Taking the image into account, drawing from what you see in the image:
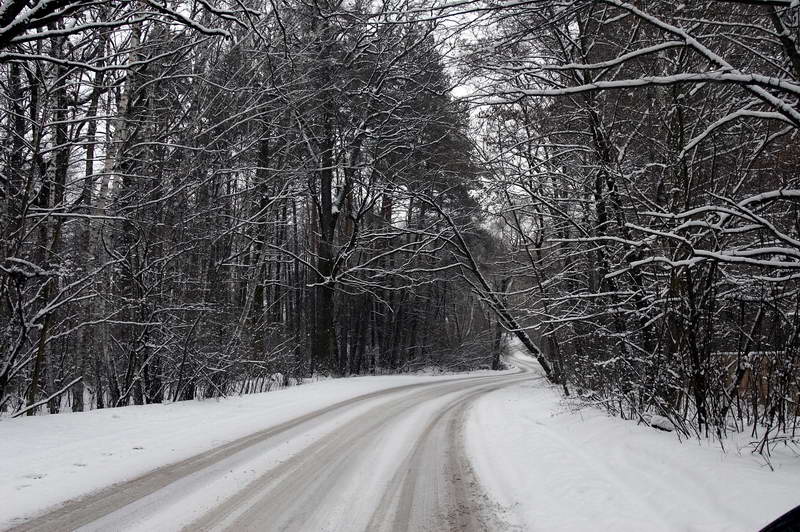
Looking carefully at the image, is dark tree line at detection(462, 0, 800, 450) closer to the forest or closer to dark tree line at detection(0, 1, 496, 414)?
the forest

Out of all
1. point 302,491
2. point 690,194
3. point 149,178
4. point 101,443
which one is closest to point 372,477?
point 302,491

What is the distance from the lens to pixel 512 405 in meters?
12.0

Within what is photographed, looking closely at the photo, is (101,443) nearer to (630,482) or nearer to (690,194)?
(630,482)

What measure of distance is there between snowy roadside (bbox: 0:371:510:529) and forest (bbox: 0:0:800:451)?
3.21 feet

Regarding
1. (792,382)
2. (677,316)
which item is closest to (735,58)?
(677,316)

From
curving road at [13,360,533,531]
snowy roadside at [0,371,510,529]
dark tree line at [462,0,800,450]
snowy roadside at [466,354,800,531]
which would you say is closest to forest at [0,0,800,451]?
dark tree line at [462,0,800,450]

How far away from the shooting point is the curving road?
3.78m

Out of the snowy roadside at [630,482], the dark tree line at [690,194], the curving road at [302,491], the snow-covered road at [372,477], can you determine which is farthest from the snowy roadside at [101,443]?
the dark tree line at [690,194]

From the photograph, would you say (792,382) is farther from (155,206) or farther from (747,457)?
(155,206)

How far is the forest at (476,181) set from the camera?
15.4 feet

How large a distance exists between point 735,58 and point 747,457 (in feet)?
17.0

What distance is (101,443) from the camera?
613 cm

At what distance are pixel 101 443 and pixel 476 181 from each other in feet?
30.4

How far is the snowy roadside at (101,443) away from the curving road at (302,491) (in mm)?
322
